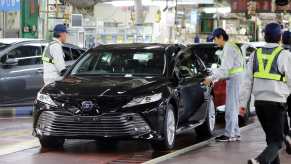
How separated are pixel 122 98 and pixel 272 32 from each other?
244cm

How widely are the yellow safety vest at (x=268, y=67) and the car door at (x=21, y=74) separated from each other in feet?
23.9

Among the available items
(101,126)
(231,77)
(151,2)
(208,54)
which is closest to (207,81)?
(231,77)

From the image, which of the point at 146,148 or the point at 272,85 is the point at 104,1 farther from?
the point at 272,85

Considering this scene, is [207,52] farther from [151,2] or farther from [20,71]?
[151,2]

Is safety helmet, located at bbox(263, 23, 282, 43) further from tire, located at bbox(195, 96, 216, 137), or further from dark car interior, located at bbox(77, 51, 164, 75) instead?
tire, located at bbox(195, 96, 216, 137)

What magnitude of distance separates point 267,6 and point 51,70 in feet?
68.4

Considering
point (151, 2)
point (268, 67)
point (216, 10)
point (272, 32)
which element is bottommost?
point (268, 67)

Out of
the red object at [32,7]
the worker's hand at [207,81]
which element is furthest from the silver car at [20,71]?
the red object at [32,7]

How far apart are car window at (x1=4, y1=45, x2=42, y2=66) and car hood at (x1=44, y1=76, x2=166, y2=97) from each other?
4458mm

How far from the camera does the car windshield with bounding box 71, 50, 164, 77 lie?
10.2m

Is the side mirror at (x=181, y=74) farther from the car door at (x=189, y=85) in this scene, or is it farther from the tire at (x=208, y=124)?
the tire at (x=208, y=124)

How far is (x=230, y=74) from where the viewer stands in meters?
10.6

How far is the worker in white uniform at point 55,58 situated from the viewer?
1077cm

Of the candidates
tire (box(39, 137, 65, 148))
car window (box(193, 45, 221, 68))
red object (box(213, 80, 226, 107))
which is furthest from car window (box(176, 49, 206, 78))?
tire (box(39, 137, 65, 148))
